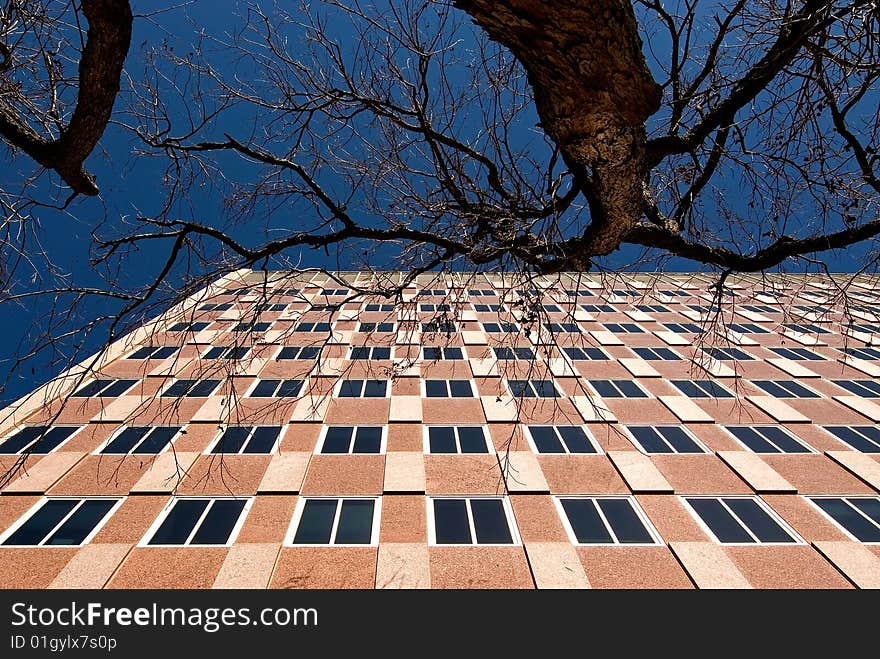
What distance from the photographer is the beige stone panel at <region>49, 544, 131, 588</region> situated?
8445mm

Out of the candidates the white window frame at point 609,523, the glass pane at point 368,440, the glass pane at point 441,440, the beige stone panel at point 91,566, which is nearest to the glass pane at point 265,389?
the glass pane at point 368,440

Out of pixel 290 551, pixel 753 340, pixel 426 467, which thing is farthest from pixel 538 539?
pixel 753 340

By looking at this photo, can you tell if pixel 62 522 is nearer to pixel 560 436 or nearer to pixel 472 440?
pixel 472 440

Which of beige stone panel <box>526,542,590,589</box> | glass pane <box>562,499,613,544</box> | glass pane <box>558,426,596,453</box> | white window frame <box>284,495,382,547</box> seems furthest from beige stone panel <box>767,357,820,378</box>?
white window frame <box>284,495,382,547</box>

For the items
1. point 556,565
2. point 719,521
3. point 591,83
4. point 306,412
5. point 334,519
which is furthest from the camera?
point 306,412

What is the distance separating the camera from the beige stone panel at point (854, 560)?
8.87m

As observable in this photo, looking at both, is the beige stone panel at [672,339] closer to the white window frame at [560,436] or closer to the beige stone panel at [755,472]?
the beige stone panel at [755,472]

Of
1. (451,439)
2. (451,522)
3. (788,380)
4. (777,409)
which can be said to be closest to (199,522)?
(451,522)

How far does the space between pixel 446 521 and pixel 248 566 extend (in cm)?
410

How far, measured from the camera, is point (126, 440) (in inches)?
500

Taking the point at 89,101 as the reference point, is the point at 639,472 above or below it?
below

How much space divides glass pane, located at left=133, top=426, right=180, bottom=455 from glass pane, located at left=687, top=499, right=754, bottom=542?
1352 cm

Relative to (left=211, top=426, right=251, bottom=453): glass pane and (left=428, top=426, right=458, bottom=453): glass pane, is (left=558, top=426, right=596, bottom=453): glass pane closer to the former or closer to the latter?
(left=428, top=426, right=458, bottom=453): glass pane

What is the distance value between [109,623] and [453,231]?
673cm
